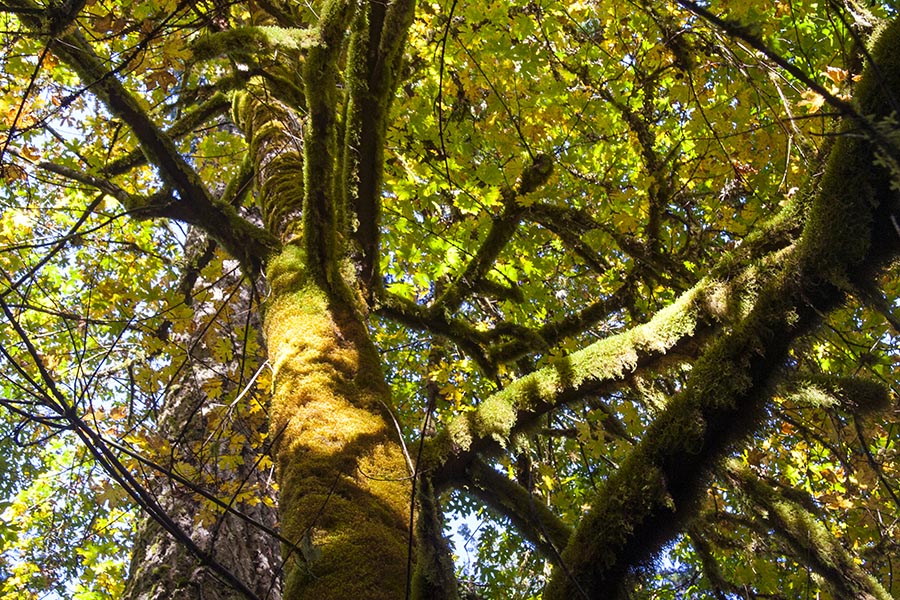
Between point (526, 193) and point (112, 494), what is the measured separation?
2.65 metres

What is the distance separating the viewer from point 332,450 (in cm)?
210

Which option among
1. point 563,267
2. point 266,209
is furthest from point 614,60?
point 266,209

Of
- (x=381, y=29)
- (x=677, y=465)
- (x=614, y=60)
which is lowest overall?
(x=677, y=465)

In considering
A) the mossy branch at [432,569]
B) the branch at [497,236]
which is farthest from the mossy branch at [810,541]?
the branch at [497,236]

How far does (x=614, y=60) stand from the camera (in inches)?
174

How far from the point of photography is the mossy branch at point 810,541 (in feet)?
7.09

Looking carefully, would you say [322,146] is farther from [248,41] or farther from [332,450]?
[332,450]

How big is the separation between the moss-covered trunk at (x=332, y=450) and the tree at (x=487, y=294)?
0.04 ft

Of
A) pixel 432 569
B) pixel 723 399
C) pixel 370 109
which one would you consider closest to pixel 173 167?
pixel 370 109

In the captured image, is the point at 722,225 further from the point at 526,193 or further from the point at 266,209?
the point at 266,209

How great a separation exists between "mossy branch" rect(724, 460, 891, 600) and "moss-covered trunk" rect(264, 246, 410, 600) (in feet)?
4.02

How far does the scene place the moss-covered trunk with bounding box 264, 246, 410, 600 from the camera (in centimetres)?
176

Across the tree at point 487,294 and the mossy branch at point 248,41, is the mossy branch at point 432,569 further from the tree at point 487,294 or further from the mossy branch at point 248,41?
the mossy branch at point 248,41

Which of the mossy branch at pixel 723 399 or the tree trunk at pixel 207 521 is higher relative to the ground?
the tree trunk at pixel 207 521
